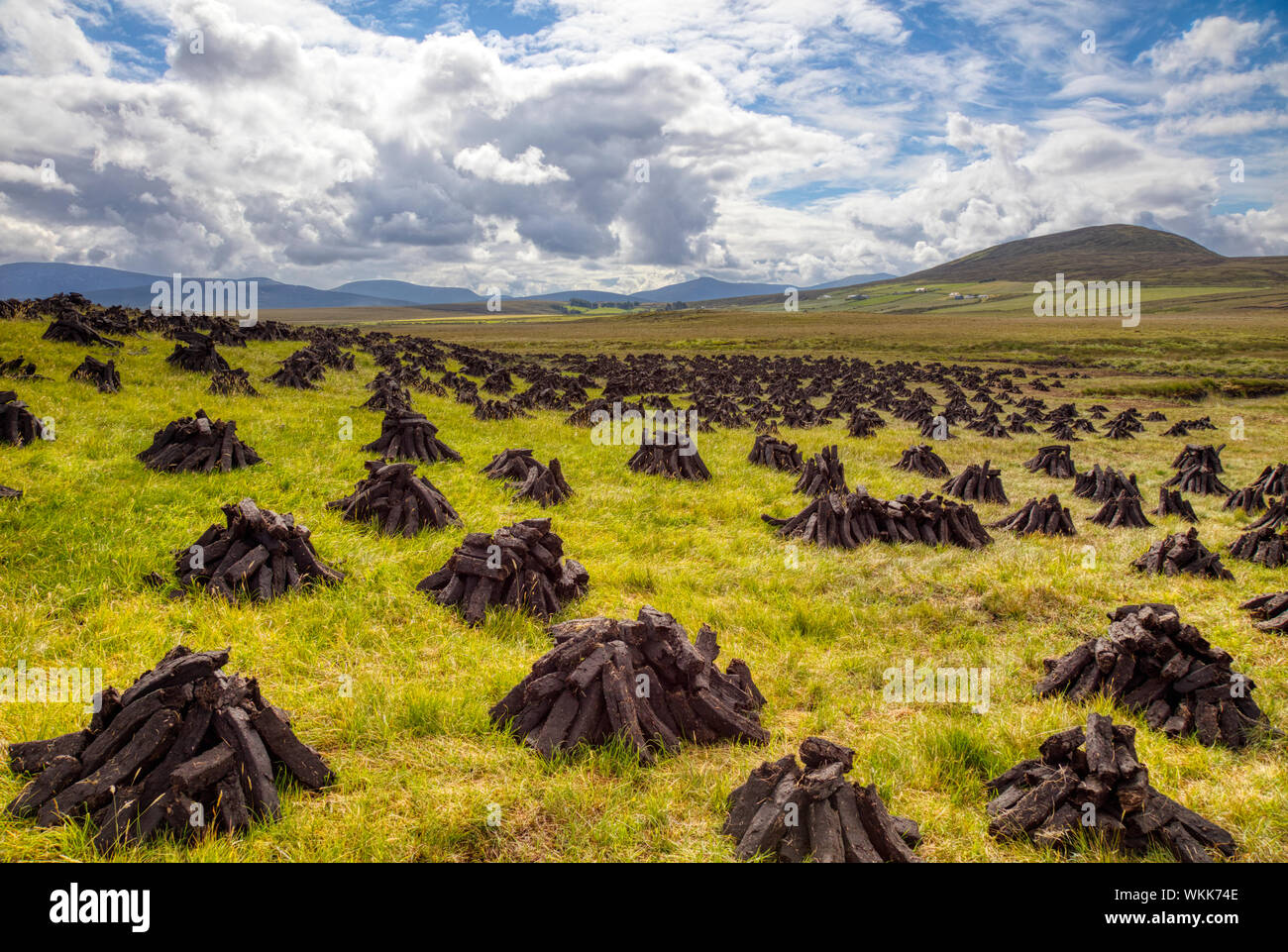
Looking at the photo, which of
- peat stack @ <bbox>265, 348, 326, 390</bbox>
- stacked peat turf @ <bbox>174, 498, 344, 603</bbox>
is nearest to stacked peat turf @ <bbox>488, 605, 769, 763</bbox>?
stacked peat turf @ <bbox>174, 498, 344, 603</bbox>

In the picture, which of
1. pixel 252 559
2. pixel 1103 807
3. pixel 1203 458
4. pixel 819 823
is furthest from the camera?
pixel 1203 458

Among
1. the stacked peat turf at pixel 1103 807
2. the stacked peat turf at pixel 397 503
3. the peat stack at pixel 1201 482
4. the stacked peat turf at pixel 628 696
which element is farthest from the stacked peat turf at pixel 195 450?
the peat stack at pixel 1201 482

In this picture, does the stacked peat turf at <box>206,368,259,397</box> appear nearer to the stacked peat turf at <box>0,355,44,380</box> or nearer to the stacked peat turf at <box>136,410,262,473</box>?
the stacked peat turf at <box>0,355,44,380</box>

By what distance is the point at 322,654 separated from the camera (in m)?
7.62

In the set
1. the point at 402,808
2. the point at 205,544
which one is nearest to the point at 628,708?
the point at 402,808

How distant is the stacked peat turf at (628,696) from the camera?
251 inches

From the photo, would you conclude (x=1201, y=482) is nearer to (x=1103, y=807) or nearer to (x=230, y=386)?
(x=1103, y=807)

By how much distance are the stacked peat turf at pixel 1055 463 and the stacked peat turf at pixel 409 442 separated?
20.5m

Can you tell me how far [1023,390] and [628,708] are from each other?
55.4m

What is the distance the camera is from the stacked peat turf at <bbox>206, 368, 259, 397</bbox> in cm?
2183

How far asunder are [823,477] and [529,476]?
821 cm

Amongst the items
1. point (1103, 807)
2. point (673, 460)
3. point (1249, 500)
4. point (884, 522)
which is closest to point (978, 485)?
point (884, 522)

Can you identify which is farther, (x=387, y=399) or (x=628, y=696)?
(x=387, y=399)

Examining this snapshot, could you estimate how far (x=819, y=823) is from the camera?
188 inches
